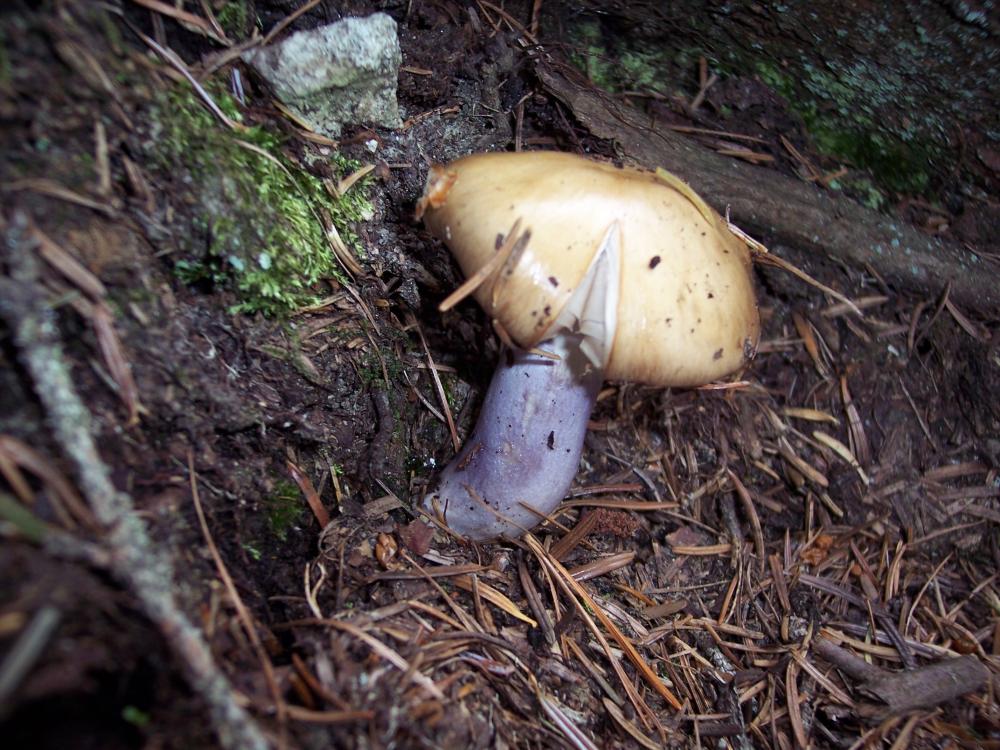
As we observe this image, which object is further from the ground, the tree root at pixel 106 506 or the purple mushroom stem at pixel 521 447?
the tree root at pixel 106 506

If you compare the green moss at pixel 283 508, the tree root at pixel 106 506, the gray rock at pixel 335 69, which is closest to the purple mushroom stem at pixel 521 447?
the green moss at pixel 283 508

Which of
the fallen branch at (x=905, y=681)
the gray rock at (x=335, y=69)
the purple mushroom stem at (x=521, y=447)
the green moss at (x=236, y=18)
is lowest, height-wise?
the fallen branch at (x=905, y=681)

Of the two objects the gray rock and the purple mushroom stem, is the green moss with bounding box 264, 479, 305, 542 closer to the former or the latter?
the purple mushroom stem

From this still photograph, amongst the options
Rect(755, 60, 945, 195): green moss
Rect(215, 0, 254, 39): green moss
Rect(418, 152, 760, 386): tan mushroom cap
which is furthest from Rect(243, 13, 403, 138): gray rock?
Rect(755, 60, 945, 195): green moss

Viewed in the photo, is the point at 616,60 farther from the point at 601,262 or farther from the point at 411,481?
the point at 411,481

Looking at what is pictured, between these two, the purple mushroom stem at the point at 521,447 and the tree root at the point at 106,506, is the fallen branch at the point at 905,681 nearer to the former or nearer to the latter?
the purple mushroom stem at the point at 521,447

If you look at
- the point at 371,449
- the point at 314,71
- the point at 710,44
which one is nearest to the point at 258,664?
the point at 371,449

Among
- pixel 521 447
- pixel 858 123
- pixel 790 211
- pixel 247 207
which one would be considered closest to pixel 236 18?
pixel 247 207

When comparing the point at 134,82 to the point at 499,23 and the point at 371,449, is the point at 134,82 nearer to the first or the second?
the point at 371,449
